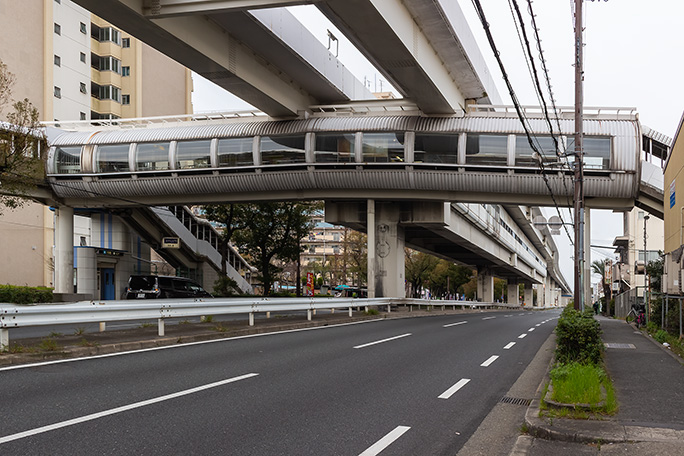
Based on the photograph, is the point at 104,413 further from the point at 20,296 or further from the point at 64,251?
the point at 64,251

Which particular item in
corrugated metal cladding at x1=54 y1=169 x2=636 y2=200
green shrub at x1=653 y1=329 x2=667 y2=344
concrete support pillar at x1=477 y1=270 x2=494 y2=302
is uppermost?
corrugated metal cladding at x1=54 y1=169 x2=636 y2=200

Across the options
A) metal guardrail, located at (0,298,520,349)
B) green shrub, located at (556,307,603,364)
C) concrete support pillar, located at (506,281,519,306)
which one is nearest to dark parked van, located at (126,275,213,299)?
metal guardrail, located at (0,298,520,349)

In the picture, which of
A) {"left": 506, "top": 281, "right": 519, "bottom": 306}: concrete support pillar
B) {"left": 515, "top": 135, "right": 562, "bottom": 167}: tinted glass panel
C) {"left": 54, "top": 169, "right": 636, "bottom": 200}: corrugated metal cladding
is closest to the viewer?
{"left": 515, "top": 135, "right": 562, "bottom": 167}: tinted glass panel

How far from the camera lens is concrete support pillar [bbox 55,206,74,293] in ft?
113

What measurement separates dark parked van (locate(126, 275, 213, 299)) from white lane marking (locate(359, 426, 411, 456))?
93.3 ft

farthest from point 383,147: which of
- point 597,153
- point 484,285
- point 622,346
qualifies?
point 484,285

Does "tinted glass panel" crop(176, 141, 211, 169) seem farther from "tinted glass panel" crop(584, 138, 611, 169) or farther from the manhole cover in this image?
the manhole cover

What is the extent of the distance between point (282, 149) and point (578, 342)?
21.0 meters

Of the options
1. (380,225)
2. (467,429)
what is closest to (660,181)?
(380,225)

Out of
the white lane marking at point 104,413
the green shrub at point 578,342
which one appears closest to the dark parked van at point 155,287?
the white lane marking at point 104,413

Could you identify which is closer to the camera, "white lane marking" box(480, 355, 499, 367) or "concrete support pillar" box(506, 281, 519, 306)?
"white lane marking" box(480, 355, 499, 367)

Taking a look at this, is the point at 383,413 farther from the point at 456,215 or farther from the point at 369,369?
the point at 456,215

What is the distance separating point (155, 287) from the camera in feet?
107

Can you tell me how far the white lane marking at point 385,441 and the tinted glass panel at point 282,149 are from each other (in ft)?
76.8
